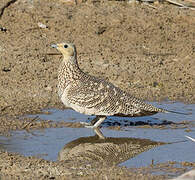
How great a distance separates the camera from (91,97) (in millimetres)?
9289

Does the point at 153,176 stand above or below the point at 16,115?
above

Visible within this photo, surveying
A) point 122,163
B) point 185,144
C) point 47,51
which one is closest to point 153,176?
point 122,163

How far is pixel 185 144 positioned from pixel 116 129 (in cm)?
124

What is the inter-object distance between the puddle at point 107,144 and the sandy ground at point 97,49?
43 cm

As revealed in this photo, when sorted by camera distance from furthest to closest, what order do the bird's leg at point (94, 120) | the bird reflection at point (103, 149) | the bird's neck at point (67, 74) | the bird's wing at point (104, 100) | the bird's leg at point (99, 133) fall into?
1. the bird's leg at point (94, 120)
2. the bird's neck at point (67, 74)
3. the bird's wing at point (104, 100)
4. the bird's leg at point (99, 133)
5. the bird reflection at point (103, 149)

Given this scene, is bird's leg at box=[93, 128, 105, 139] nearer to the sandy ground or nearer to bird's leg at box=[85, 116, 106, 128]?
bird's leg at box=[85, 116, 106, 128]

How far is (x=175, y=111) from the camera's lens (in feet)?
34.6

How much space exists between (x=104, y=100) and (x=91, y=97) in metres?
0.19

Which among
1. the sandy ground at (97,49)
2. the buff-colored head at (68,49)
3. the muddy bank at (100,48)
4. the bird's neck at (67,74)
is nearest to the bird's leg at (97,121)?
the sandy ground at (97,49)

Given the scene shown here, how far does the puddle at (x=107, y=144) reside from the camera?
8.16m

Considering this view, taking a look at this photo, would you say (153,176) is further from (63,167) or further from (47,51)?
(47,51)

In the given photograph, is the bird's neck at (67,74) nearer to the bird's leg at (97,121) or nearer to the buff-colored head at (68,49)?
the buff-colored head at (68,49)

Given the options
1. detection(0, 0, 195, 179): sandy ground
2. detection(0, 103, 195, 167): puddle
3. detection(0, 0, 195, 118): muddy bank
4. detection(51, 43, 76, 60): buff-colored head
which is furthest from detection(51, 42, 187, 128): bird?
detection(0, 0, 195, 118): muddy bank

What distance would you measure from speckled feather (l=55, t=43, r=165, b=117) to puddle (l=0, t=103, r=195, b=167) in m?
0.32
